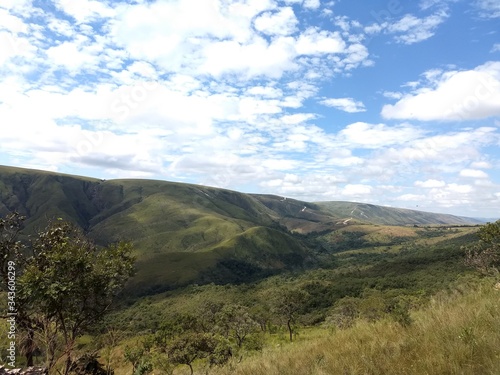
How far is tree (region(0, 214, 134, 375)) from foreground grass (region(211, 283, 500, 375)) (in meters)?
9.65

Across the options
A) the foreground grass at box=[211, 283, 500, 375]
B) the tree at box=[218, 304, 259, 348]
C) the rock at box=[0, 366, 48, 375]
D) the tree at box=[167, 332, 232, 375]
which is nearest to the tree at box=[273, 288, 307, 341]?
the tree at box=[218, 304, 259, 348]

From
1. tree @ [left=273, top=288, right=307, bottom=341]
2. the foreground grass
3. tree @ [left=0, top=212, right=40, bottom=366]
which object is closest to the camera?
the foreground grass

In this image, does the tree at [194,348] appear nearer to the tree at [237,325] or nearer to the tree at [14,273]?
the tree at [237,325]

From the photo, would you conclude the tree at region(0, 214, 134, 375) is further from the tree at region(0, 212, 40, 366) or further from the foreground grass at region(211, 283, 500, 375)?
the foreground grass at region(211, 283, 500, 375)

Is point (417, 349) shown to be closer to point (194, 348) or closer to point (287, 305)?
point (194, 348)

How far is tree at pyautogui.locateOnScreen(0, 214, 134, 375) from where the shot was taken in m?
14.4

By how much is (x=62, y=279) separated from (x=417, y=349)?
1434 cm

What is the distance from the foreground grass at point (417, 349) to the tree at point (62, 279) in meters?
9.65

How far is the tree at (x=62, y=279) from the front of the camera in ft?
47.3

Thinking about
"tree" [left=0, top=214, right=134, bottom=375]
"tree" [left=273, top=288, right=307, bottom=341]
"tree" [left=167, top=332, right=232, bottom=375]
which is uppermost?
"tree" [left=0, top=214, right=134, bottom=375]

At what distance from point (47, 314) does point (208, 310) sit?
102687 mm

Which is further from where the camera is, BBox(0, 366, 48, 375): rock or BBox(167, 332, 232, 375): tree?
BBox(167, 332, 232, 375): tree

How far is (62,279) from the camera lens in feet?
48.4

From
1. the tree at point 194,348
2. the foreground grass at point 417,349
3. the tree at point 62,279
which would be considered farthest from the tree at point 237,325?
the foreground grass at point 417,349
